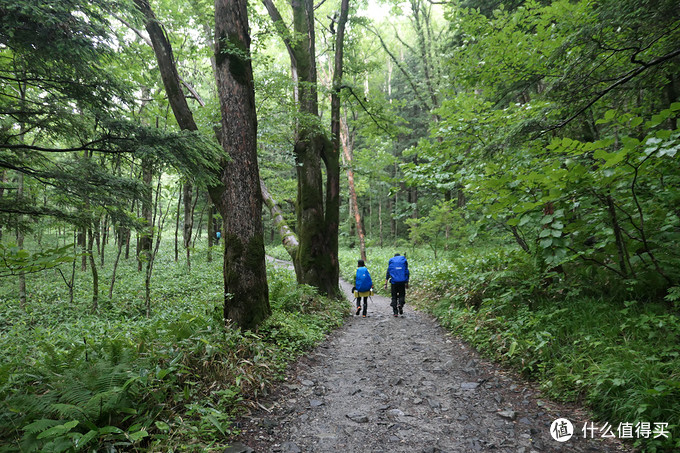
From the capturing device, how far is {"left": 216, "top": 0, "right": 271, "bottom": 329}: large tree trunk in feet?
17.0

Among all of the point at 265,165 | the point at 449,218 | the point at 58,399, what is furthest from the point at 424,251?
the point at 58,399

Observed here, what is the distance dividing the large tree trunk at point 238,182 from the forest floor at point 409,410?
1.47 m

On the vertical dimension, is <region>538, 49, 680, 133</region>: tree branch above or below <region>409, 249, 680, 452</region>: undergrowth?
above

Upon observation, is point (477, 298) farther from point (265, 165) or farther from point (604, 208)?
point (265, 165)

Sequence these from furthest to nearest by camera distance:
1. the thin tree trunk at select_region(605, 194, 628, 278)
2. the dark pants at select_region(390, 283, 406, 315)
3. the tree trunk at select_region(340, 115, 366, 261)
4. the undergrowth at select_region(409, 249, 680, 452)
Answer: the tree trunk at select_region(340, 115, 366, 261) < the dark pants at select_region(390, 283, 406, 315) < the thin tree trunk at select_region(605, 194, 628, 278) < the undergrowth at select_region(409, 249, 680, 452)

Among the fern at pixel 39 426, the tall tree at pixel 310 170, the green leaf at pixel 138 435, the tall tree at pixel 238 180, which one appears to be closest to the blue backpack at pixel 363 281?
the tall tree at pixel 310 170

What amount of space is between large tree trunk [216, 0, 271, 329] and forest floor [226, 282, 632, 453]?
4.83 feet

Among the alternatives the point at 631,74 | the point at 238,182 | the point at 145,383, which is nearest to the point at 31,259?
the point at 145,383

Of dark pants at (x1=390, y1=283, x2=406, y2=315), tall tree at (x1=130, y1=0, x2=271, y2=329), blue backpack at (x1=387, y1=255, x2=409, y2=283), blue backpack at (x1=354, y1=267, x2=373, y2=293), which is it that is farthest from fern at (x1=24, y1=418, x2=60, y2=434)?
blue backpack at (x1=387, y1=255, x2=409, y2=283)

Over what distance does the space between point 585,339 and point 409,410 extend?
247 cm

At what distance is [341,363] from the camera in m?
5.28

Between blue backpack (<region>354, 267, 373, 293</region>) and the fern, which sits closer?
the fern

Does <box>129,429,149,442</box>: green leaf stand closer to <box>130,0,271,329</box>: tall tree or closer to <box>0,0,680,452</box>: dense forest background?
<box>0,0,680,452</box>: dense forest background

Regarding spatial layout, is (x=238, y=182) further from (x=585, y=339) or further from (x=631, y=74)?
(x=585, y=339)
